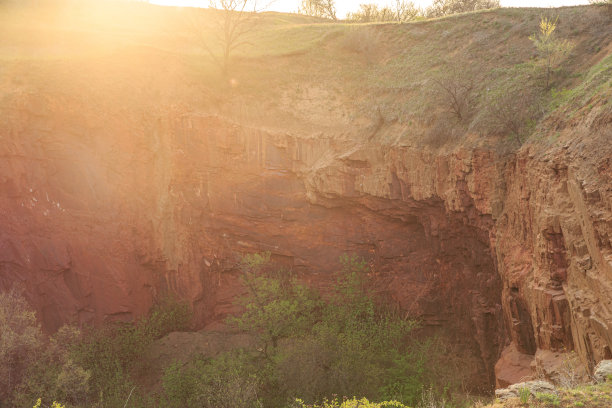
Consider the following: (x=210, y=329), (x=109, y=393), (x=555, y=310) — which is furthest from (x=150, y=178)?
(x=555, y=310)

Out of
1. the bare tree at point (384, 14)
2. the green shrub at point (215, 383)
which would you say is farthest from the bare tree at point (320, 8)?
A: the green shrub at point (215, 383)

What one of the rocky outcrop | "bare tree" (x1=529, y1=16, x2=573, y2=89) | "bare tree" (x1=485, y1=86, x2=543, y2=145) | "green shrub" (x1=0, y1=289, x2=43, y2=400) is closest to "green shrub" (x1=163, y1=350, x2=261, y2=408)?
"green shrub" (x1=0, y1=289, x2=43, y2=400)

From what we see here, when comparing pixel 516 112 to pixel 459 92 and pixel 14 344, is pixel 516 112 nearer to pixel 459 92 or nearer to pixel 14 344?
pixel 459 92

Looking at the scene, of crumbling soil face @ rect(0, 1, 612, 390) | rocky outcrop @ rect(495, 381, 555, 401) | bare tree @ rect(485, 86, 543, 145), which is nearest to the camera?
rocky outcrop @ rect(495, 381, 555, 401)

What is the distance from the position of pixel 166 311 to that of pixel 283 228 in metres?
6.82

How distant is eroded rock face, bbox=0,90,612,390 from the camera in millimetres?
16141

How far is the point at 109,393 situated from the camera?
16.5 m

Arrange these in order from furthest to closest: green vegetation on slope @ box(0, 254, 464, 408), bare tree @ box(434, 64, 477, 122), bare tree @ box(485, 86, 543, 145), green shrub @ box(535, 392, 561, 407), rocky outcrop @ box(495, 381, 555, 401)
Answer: bare tree @ box(434, 64, 477, 122)
green vegetation on slope @ box(0, 254, 464, 408)
bare tree @ box(485, 86, 543, 145)
rocky outcrop @ box(495, 381, 555, 401)
green shrub @ box(535, 392, 561, 407)

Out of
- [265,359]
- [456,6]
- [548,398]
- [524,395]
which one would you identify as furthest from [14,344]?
[456,6]

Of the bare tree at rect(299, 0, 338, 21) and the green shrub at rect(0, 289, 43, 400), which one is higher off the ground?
the bare tree at rect(299, 0, 338, 21)

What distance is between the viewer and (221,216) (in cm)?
2019

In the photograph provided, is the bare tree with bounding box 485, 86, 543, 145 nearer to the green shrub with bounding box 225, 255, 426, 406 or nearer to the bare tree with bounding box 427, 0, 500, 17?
the green shrub with bounding box 225, 255, 426, 406

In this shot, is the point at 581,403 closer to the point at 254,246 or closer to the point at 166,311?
the point at 254,246

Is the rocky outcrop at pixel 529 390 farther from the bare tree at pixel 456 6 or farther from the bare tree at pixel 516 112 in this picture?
the bare tree at pixel 456 6
